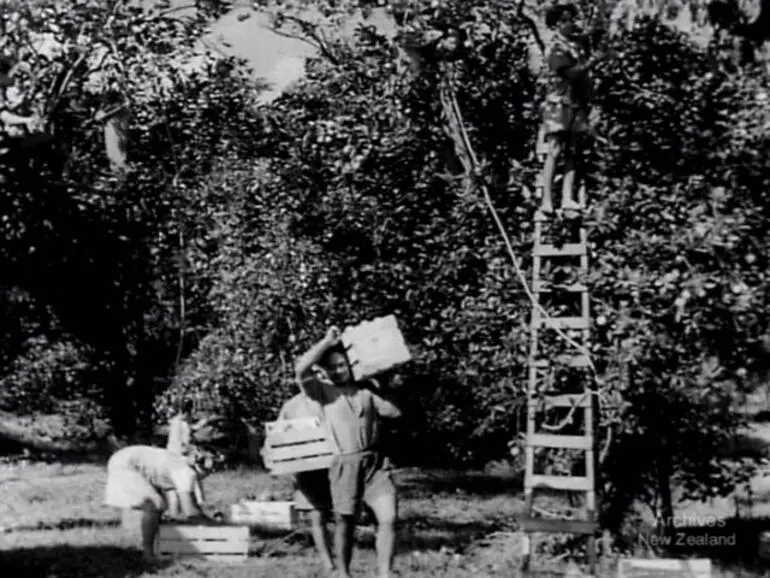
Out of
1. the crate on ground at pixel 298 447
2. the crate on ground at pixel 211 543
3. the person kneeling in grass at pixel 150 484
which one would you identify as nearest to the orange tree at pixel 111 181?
the person kneeling in grass at pixel 150 484

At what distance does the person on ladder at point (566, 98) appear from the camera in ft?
36.4

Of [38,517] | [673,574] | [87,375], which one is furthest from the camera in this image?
[87,375]

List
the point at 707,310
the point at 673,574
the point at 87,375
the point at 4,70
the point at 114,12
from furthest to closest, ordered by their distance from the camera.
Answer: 1. the point at 87,375
2. the point at 114,12
3. the point at 4,70
4. the point at 707,310
5. the point at 673,574

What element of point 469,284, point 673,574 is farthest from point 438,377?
point 673,574

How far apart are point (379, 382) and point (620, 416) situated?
2.45 m

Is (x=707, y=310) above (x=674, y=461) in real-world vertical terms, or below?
above

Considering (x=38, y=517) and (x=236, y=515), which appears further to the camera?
(x=38, y=517)

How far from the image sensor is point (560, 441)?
11.0 m

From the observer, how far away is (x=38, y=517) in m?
Answer: 14.9

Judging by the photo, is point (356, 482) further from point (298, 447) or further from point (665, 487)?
point (665, 487)

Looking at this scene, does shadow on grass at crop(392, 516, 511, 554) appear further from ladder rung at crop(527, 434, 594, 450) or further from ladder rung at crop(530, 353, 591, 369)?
ladder rung at crop(530, 353, 591, 369)

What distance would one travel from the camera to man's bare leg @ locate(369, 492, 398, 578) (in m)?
8.95

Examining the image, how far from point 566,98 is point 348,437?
3786 millimetres

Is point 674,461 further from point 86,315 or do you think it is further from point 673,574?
point 86,315
